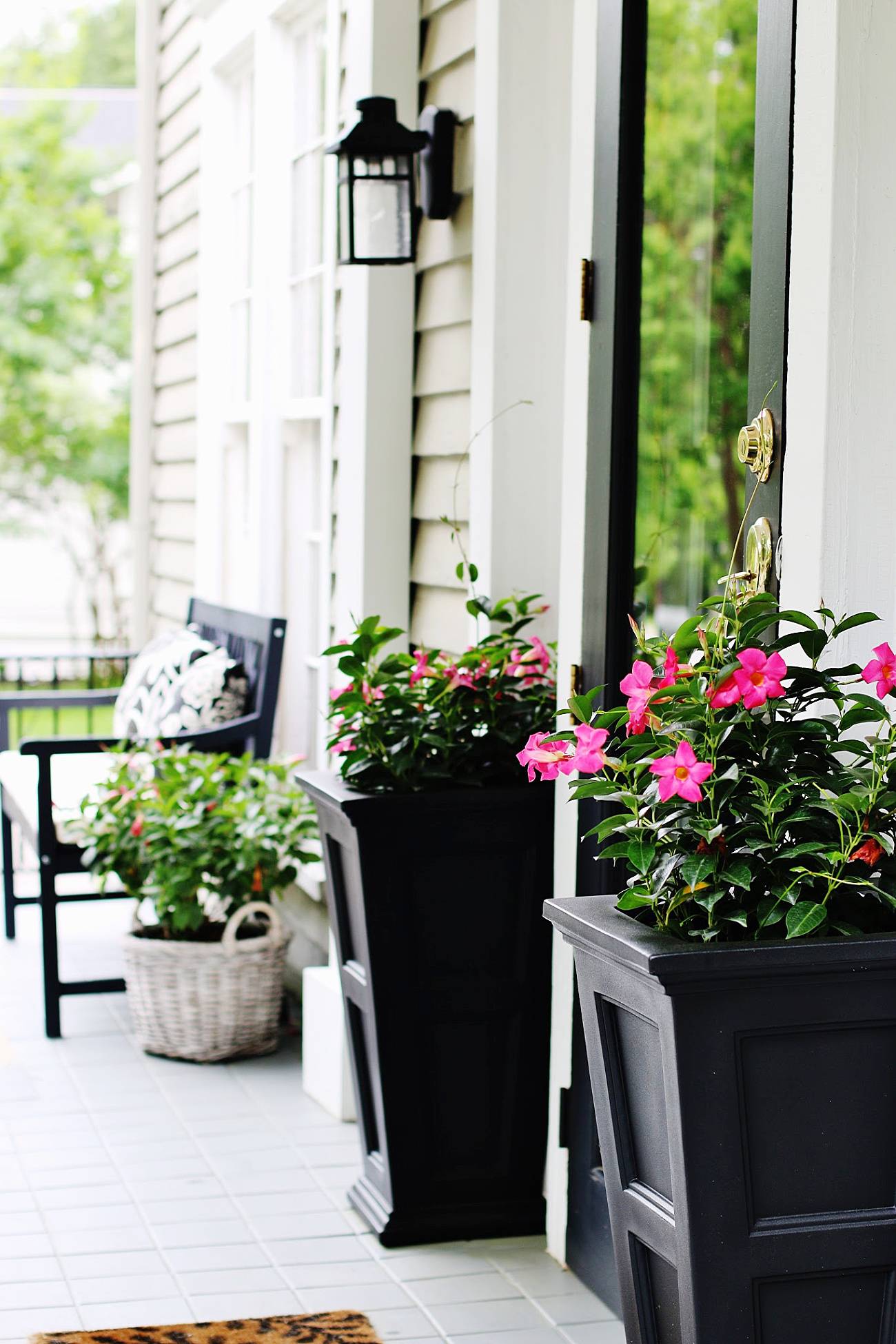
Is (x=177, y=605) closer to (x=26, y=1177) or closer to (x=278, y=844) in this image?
(x=278, y=844)

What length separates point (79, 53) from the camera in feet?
54.0

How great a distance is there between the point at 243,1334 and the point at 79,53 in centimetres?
1637

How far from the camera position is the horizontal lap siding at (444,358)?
307cm

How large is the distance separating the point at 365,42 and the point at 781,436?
1792 mm

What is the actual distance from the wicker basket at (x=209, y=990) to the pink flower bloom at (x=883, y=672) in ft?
7.48

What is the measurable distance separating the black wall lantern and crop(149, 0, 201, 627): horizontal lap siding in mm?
2457

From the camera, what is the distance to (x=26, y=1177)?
9.80 ft

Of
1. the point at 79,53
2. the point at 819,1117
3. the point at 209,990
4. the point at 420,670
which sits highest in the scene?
the point at 79,53

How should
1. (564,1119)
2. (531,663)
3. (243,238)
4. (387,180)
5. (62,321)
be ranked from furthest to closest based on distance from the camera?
(62,321) < (243,238) < (387,180) < (531,663) < (564,1119)

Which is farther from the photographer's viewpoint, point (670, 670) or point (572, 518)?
point (572, 518)

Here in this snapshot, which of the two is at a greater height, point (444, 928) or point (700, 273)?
point (700, 273)

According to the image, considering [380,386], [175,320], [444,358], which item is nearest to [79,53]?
Answer: [175,320]

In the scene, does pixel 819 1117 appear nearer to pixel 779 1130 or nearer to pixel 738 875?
pixel 779 1130

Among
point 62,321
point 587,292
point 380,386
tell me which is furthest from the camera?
point 62,321
